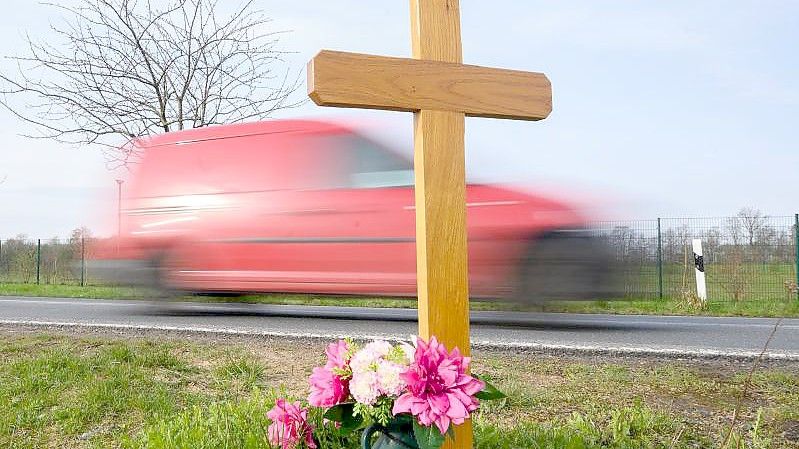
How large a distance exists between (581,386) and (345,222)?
3.65 m

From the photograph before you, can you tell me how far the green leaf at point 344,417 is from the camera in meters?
2.35

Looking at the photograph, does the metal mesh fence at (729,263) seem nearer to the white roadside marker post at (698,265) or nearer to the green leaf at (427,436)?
the white roadside marker post at (698,265)

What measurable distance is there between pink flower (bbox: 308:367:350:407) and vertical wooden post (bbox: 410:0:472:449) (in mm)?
391

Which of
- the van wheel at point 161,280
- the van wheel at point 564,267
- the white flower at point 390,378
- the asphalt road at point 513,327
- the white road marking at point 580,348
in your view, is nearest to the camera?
the white flower at point 390,378

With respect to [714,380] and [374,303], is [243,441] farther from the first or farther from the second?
[374,303]

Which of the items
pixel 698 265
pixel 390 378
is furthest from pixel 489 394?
pixel 698 265

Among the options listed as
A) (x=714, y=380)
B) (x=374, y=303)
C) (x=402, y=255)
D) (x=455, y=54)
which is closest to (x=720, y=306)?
(x=374, y=303)

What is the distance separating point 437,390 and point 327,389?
0.43m

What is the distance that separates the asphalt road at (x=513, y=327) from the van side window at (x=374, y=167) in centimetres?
151

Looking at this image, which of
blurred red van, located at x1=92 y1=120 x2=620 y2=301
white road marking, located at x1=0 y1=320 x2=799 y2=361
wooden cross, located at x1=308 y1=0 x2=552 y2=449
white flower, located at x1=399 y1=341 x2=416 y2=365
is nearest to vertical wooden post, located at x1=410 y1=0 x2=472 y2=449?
wooden cross, located at x1=308 y1=0 x2=552 y2=449

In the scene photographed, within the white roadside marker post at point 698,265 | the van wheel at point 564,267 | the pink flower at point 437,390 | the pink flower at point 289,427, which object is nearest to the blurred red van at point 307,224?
the van wheel at point 564,267

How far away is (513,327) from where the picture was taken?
278 inches

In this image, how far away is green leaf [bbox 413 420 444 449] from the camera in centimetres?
211

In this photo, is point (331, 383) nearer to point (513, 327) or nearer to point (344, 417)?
point (344, 417)
